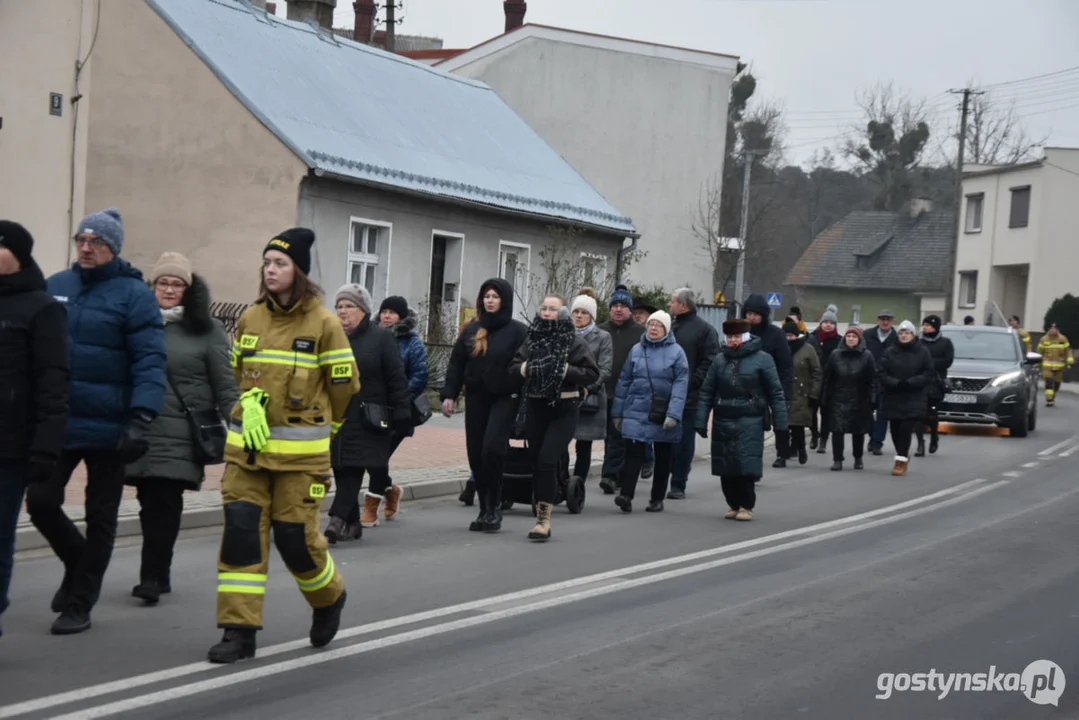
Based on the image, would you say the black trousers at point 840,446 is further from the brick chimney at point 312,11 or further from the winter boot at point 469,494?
the brick chimney at point 312,11

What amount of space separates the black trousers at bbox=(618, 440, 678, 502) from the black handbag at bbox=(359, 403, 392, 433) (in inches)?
120

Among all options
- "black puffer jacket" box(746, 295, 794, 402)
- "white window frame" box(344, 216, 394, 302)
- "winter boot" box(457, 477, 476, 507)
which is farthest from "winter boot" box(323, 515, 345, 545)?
"white window frame" box(344, 216, 394, 302)

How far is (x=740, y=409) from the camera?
1266 cm

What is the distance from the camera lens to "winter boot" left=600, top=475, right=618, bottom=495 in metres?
14.7

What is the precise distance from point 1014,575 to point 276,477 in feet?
18.5

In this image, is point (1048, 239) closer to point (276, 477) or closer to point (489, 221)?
point (489, 221)

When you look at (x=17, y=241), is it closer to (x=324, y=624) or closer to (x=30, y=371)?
(x=30, y=371)

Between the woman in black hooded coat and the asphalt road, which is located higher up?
the woman in black hooded coat

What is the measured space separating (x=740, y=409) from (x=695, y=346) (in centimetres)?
187

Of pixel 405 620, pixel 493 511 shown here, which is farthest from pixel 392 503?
pixel 405 620

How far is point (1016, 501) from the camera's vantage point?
49.8ft

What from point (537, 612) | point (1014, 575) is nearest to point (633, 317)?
point (1014, 575)

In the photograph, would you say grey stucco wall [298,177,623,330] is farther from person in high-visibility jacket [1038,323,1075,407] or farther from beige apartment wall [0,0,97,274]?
person in high-visibility jacket [1038,323,1075,407]

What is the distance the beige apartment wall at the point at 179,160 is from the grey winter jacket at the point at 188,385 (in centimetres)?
1486
